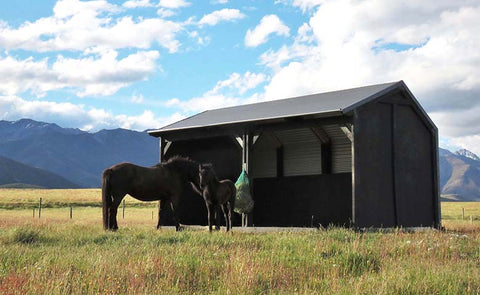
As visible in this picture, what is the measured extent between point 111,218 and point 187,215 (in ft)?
25.2

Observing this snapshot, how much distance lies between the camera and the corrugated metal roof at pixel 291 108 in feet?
59.2

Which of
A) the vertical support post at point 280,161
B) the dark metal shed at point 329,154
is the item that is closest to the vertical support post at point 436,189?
the dark metal shed at point 329,154

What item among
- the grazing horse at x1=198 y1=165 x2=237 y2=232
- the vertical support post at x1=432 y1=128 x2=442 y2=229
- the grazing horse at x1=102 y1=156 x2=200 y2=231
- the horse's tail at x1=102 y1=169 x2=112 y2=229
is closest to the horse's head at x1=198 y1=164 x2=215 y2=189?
the grazing horse at x1=198 y1=165 x2=237 y2=232

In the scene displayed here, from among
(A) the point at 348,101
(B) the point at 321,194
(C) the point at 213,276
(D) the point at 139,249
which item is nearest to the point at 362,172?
(A) the point at 348,101

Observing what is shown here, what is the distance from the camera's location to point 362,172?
17.8 m

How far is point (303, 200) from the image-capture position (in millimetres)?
23047

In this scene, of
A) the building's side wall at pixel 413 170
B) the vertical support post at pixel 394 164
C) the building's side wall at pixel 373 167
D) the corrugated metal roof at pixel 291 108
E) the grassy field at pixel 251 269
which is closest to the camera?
the grassy field at pixel 251 269

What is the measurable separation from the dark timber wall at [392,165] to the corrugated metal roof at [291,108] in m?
0.57

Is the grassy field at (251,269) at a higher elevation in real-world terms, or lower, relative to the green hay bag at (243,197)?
lower

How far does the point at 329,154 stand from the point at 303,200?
2135mm

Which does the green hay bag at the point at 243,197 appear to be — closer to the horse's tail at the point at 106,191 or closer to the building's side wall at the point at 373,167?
the building's side wall at the point at 373,167

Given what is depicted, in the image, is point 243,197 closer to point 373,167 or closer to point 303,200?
point 303,200

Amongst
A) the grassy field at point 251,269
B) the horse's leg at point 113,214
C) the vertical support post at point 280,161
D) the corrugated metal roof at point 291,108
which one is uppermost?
the corrugated metal roof at point 291,108

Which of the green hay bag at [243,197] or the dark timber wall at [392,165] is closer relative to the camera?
the dark timber wall at [392,165]
